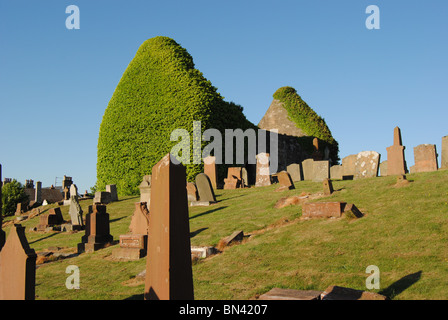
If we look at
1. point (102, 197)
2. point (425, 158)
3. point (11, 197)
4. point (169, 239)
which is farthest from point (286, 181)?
point (11, 197)

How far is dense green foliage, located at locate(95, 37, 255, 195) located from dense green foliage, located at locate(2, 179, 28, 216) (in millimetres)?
7482

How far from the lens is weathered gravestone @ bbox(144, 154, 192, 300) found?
4414 mm

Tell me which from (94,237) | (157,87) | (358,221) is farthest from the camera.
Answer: (157,87)

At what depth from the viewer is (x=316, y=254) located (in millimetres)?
8242

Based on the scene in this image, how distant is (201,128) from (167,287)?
21.7 metres

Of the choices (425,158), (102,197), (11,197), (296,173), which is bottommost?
(11,197)

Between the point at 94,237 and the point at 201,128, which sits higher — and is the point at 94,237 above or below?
below

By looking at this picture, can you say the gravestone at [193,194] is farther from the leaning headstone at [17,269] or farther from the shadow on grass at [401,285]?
the shadow on grass at [401,285]

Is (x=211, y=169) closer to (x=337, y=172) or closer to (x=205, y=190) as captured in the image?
(x=205, y=190)

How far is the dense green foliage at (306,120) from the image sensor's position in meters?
35.6

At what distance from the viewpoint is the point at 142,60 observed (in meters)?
29.2

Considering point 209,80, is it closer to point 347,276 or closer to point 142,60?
point 142,60

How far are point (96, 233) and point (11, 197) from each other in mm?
22247
